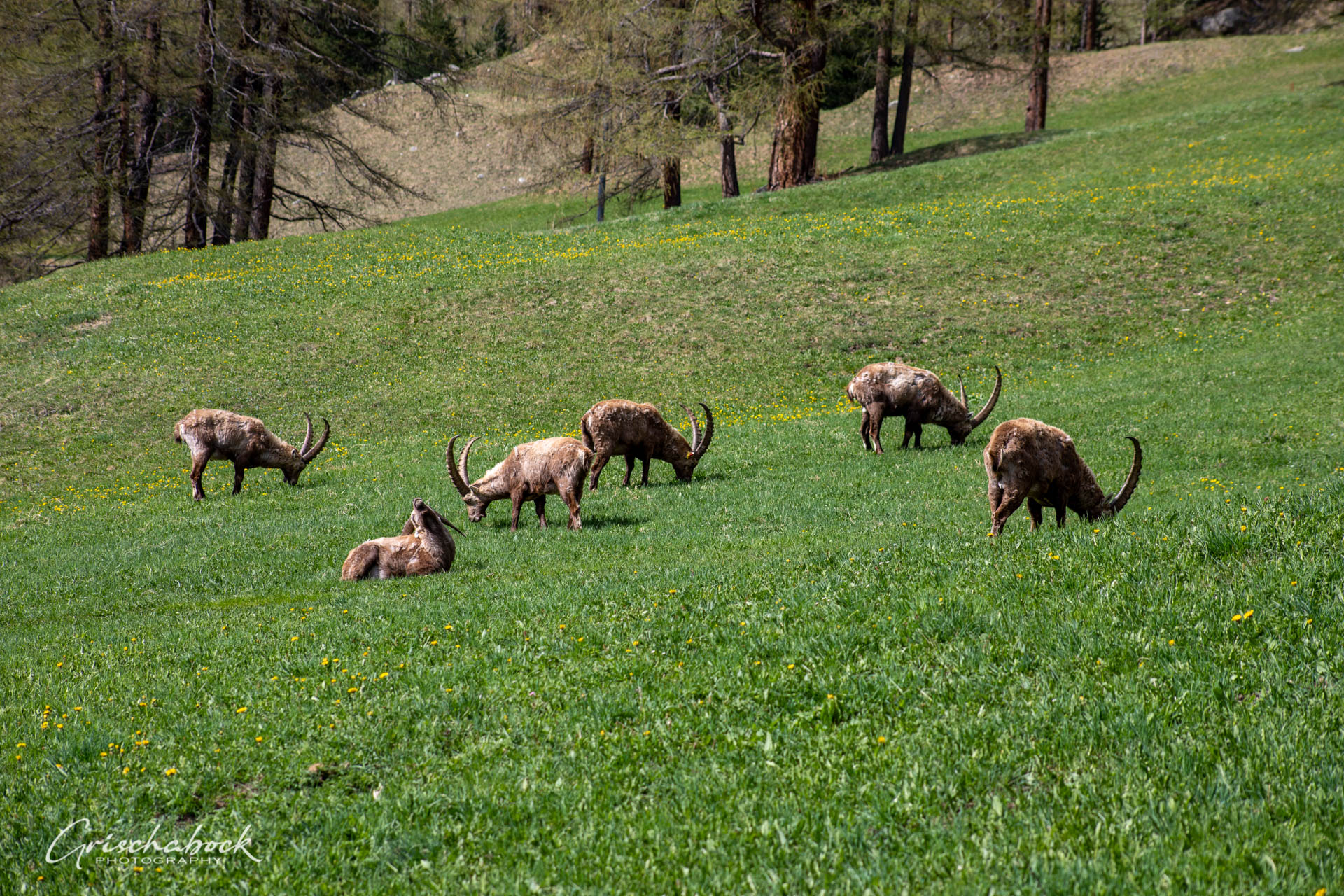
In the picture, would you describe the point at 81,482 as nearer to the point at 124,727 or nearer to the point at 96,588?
the point at 96,588

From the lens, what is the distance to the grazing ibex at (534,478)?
1486cm

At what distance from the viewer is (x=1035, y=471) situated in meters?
11.2

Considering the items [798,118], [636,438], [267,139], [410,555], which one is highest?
[798,118]

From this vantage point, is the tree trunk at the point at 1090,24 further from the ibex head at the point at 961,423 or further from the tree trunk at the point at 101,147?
the tree trunk at the point at 101,147

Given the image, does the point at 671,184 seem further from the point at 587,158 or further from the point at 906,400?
the point at 906,400

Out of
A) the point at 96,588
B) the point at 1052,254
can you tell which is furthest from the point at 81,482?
the point at 1052,254

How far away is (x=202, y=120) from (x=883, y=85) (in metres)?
31.2

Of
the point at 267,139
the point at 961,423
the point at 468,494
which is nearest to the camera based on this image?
the point at 468,494

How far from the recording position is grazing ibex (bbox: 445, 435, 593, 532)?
14.9 m

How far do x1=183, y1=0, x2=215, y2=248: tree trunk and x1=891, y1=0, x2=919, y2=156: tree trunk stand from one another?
29.5 meters

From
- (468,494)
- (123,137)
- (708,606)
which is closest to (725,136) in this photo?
(123,137)


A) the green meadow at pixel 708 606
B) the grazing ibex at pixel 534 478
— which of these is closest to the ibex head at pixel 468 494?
the grazing ibex at pixel 534 478

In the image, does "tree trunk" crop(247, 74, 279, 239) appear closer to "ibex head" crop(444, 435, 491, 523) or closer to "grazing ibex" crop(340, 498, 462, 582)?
"ibex head" crop(444, 435, 491, 523)

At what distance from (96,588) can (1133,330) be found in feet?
85.3
